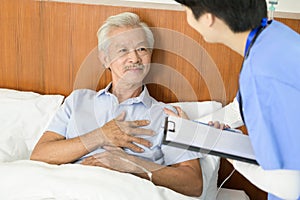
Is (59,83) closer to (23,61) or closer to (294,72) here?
(23,61)

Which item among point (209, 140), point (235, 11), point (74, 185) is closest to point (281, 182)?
point (209, 140)

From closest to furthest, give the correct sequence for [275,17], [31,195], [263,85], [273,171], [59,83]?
1. [263,85]
2. [273,171]
3. [31,195]
4. [275,17]
5. [59,83]

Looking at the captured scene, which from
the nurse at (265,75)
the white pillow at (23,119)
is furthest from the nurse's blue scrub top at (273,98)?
the white pillow at (23,119)

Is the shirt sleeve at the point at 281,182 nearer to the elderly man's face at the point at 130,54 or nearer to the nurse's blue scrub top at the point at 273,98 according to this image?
the nurse's blue scrub top at the point at 273,98

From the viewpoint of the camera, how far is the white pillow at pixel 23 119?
5.54 ft

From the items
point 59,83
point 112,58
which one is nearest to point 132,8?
point 112,58

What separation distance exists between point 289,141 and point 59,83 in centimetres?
126

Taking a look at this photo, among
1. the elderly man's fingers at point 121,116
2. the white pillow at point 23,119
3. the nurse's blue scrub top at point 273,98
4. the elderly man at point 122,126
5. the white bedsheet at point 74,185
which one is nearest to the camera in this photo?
the nurse's blue scrub top at point 273,98

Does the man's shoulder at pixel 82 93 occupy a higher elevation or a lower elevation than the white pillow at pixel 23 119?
higher

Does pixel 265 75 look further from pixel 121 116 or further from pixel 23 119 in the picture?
pixel 23 119

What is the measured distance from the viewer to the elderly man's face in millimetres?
1626

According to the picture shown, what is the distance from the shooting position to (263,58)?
0.83 meters

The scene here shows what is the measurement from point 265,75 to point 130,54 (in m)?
0.87

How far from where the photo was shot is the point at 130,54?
1634 mm
